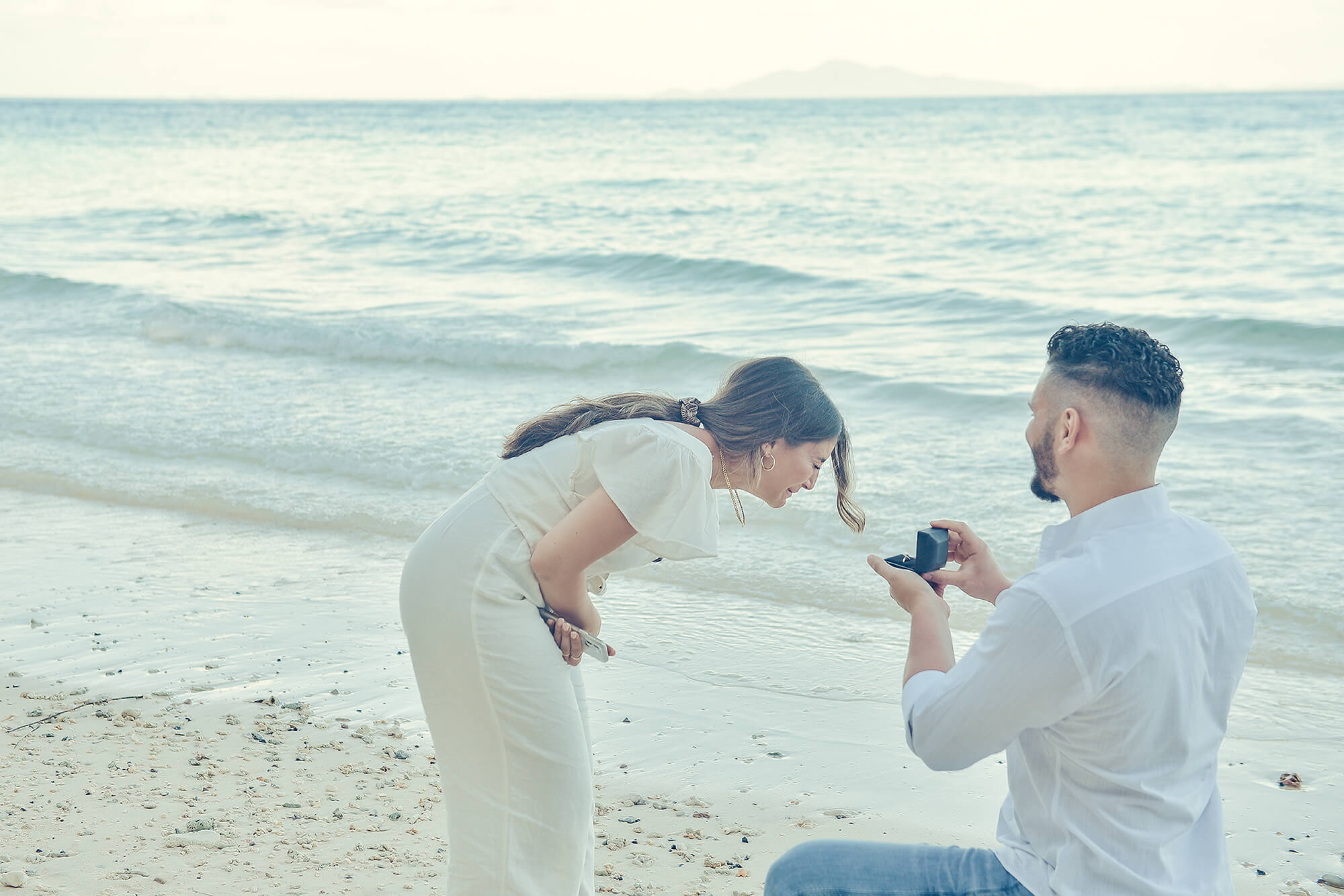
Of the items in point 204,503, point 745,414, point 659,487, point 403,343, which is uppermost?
point 745,414

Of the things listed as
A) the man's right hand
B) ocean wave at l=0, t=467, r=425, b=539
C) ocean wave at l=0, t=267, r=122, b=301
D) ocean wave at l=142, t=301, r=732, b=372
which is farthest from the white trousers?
ocean wave at l=0, t=267, r=122, b=301

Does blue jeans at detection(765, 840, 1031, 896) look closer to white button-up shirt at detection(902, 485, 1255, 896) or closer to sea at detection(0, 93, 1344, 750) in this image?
white button-up shirt at detection(902, 485, 1255, 896)

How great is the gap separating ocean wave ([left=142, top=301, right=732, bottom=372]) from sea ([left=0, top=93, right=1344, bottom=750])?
6cm

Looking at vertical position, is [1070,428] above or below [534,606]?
above

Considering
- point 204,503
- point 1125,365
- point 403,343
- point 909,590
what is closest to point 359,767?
point 909,590

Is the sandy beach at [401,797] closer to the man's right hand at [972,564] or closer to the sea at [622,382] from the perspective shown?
the sea at [622,382]

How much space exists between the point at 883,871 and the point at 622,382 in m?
9.61

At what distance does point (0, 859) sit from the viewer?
10.8ft

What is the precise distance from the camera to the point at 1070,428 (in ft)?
6.35

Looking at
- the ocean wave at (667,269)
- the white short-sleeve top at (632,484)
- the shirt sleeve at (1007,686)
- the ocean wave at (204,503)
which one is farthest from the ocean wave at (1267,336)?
the shirt sleeve at (1007,686)

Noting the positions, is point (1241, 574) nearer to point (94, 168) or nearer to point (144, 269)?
point (144, 269)

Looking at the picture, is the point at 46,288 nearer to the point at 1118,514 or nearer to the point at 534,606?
the point at 534,606

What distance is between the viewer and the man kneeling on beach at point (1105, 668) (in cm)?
176

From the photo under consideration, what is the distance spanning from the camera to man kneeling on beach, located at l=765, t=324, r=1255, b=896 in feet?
5.78
